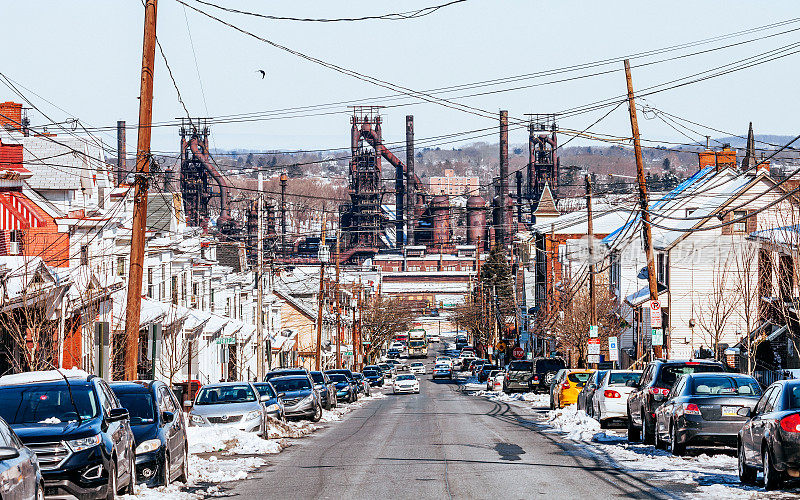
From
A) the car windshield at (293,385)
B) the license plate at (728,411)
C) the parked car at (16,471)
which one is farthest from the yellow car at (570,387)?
the parked car at (16,471)

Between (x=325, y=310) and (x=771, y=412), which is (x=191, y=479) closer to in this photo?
(x=771, y=412)

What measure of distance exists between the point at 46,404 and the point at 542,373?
154 ft

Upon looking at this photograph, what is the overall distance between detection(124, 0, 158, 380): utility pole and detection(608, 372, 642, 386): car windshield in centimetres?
1257

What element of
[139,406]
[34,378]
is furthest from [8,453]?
[139,406]

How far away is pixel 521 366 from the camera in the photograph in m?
59.9

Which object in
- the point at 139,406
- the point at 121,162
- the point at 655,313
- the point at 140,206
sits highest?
the point at 121,162

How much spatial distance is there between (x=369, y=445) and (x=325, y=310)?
80.6 metres

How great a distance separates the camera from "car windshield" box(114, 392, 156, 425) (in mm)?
16547

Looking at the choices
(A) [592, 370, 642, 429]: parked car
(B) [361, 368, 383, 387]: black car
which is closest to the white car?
(B) [361, 368, 383, 387]: black car

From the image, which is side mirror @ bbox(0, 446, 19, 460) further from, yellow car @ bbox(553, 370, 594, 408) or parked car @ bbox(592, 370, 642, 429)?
yellow car @ bbox(553, 370, 594, 408)

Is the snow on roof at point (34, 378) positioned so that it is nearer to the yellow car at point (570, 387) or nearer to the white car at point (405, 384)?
the yellow car at point (570, 387)

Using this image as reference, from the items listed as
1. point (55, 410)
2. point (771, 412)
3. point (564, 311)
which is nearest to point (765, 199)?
point (564, 311)

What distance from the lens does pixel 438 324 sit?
19688 cm

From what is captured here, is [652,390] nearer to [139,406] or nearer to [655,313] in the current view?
[655,313]
